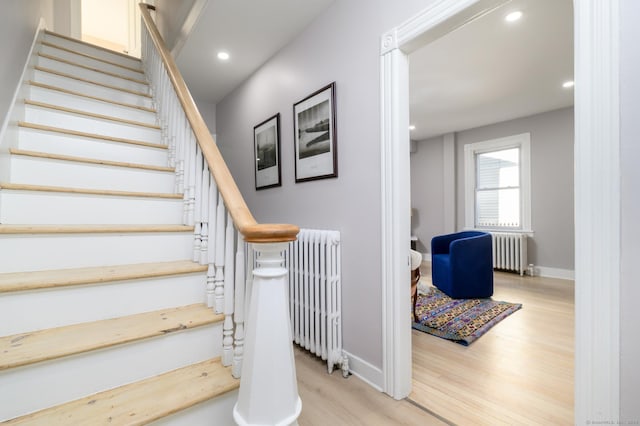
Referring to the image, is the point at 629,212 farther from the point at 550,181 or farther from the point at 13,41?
the point at 550,181

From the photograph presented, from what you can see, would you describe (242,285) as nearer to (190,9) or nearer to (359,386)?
(359,386)

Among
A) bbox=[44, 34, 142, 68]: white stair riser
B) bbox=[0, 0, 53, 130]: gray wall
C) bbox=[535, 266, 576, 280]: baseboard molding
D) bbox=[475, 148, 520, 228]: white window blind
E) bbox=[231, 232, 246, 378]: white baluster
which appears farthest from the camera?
bbox=[475, 148, 520, 228]: white window blind

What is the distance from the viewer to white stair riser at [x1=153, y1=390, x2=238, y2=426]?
1.01m

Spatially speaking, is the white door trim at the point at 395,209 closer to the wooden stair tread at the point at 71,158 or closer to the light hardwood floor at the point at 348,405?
the light hardwood floor at the point at 348,405

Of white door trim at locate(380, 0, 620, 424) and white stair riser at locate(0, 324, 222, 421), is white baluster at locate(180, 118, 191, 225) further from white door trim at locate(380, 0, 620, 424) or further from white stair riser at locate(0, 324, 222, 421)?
white door trim at locate(380, 0, 620, 424)

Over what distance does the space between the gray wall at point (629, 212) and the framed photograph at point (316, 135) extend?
140cm

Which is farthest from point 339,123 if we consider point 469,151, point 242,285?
point 469,151

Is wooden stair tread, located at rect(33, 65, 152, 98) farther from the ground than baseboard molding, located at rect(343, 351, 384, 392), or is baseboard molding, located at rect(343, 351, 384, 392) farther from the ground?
wooden stair tread, located at rect(33, 65, 152, 98)

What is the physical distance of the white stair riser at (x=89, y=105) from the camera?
83.4 inches

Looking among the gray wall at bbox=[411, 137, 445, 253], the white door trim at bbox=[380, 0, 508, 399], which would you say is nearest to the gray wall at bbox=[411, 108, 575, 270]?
the gray wall at bbox=[411, 137, 445, 253]

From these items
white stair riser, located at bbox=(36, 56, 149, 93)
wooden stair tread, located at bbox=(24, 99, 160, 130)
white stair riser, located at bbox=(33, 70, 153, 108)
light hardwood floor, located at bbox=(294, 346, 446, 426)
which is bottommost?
light hardwood floor, located at bbox=(294, 346, 446, 426)

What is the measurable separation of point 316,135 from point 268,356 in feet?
5.53

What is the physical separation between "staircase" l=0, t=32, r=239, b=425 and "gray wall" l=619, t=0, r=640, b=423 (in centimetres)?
131

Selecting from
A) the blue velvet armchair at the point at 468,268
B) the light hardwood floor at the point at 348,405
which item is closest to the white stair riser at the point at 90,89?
the light hardwood floor at the point at 348,405
